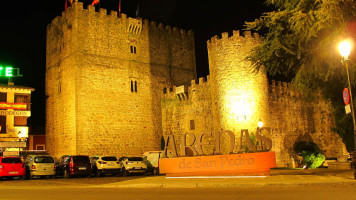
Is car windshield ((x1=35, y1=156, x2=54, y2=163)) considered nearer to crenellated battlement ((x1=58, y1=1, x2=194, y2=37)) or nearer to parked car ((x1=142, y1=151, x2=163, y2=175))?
parked car ((x1=142, y1=151, x2=163, y2=175))

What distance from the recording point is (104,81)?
88.6 feet

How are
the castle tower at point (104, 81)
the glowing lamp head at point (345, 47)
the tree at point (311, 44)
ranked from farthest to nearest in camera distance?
the castle tower at point (104, 81), the tree at point (311, 44), the glowing lamp head at point (345, 47)

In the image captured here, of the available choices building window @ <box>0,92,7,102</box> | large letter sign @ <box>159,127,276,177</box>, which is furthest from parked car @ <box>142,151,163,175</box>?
building window @ <box>0,92,7,102</box>

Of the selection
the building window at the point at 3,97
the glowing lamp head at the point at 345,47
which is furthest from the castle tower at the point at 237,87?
the building window at the point at 3,97

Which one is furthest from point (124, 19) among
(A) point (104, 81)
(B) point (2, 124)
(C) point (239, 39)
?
(B) point (2, 124)

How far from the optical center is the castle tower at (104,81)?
25828mm

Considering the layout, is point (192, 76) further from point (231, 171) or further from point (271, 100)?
point (231, 171)

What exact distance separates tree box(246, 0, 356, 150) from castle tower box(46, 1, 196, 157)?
1425cm

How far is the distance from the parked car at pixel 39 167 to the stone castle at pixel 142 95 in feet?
19.9

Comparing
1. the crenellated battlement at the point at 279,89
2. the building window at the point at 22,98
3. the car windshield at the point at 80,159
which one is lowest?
the car windshield at the point at 80,159

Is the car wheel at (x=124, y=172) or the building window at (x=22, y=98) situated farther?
the building window at (x=22, y=98)

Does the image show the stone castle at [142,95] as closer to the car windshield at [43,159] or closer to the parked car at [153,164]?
the parked car at [153,164]

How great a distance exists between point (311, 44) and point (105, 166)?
11994 mm

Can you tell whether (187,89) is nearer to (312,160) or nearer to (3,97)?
(312,160)
